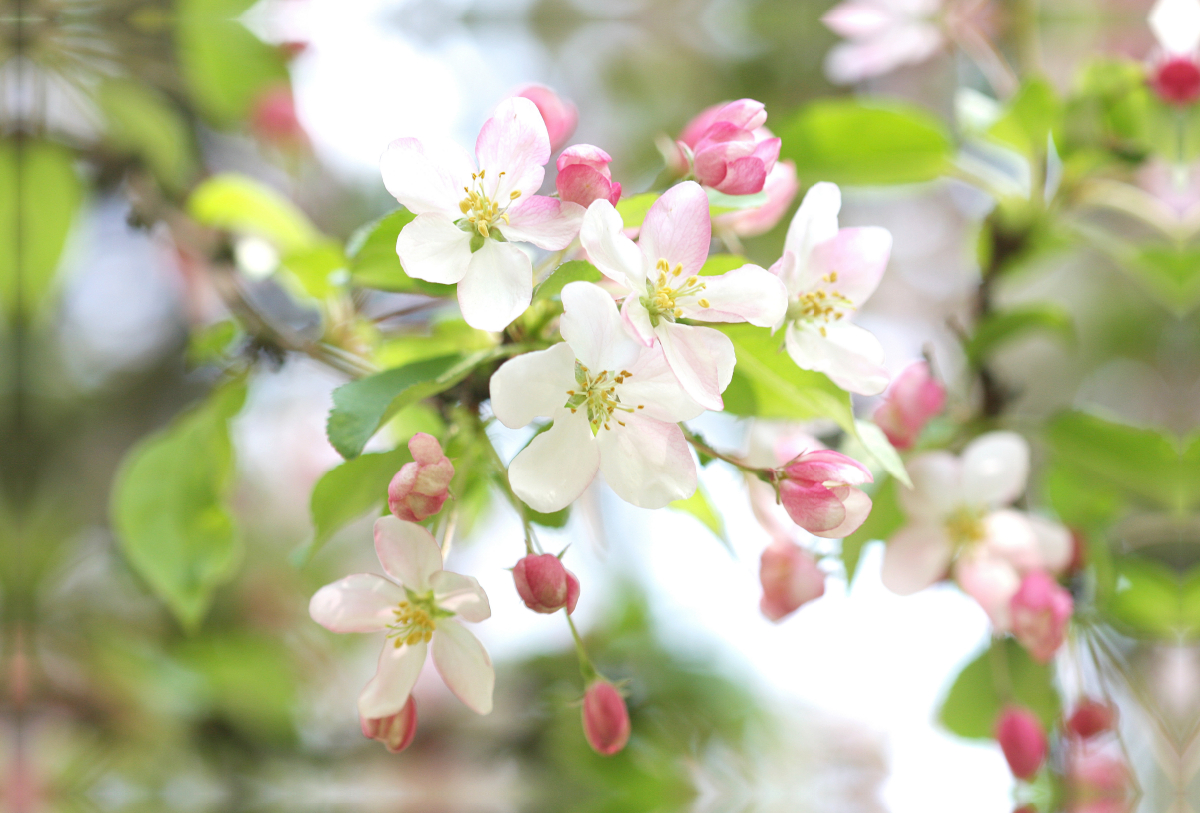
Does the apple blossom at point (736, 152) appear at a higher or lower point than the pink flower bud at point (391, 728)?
higher

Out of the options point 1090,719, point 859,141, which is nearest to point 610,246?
point 859,141

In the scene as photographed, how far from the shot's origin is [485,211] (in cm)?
56

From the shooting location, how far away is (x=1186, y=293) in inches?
40.5

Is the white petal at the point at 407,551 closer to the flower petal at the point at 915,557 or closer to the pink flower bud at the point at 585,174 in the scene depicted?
the pink flower bud at the point at 585,174

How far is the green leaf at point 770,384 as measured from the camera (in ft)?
2.03

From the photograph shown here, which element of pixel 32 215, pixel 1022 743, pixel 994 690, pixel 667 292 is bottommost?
pixel 994 690

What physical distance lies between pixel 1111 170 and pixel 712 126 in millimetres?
651

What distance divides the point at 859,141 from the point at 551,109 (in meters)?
0.46

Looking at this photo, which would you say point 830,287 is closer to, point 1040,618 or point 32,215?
point 1040,618

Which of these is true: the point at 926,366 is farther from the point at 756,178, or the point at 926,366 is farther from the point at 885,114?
the point at 885,114

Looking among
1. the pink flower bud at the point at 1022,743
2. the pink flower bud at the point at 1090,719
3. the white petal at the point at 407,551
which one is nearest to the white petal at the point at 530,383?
the white petal at the point at 407,551

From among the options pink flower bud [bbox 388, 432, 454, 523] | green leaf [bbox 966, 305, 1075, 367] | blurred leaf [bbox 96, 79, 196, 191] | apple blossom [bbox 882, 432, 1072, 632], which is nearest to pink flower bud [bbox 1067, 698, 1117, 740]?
apple blossom [bbox 882, 432, 1072, 632]

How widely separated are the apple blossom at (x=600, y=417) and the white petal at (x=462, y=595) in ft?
0.26

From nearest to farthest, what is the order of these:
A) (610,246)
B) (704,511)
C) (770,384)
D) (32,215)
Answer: (610,246)
(770,384)
(704,511)
(32,215)
